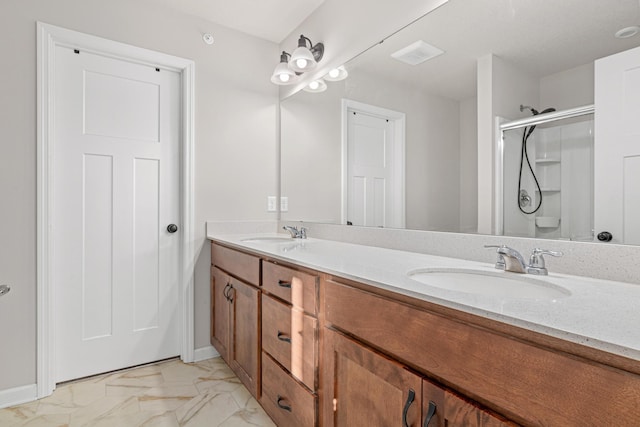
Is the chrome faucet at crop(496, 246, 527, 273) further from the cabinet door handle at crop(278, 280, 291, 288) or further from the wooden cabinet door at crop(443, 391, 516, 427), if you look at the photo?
the cabinet door handle at crop(278, 280, 291, 288)

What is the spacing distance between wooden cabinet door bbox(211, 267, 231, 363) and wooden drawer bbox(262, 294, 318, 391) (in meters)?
0.54

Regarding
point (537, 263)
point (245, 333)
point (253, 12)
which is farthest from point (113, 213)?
point (537, 263)

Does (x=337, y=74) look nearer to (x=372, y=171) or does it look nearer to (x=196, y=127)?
(x=372, y=171)

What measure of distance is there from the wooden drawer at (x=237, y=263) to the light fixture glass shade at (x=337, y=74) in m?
1.21

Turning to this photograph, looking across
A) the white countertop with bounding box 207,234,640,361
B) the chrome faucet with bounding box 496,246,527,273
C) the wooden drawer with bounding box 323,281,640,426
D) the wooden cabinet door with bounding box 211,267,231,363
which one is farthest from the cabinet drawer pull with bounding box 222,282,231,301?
the chrome faucet with bounding box 496,246,527,273

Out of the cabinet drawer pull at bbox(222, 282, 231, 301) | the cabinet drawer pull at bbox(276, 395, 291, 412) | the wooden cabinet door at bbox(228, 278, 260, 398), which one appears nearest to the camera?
the cabinet drawer pull at bbox(276, 395, 291, 412)

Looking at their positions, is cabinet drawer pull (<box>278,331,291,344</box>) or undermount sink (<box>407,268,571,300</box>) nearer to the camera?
undermount sink (<box>407,268,571,300</box>)

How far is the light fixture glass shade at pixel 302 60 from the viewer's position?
2.00m

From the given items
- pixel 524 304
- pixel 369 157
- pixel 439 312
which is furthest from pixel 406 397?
pixel 369 157

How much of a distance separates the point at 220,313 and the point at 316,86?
5.39ft

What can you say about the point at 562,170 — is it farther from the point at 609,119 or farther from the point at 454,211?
the point at 454,211

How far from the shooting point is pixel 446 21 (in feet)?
4.53

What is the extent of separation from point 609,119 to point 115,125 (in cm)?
242

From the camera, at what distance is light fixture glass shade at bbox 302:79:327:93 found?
2.19 m
